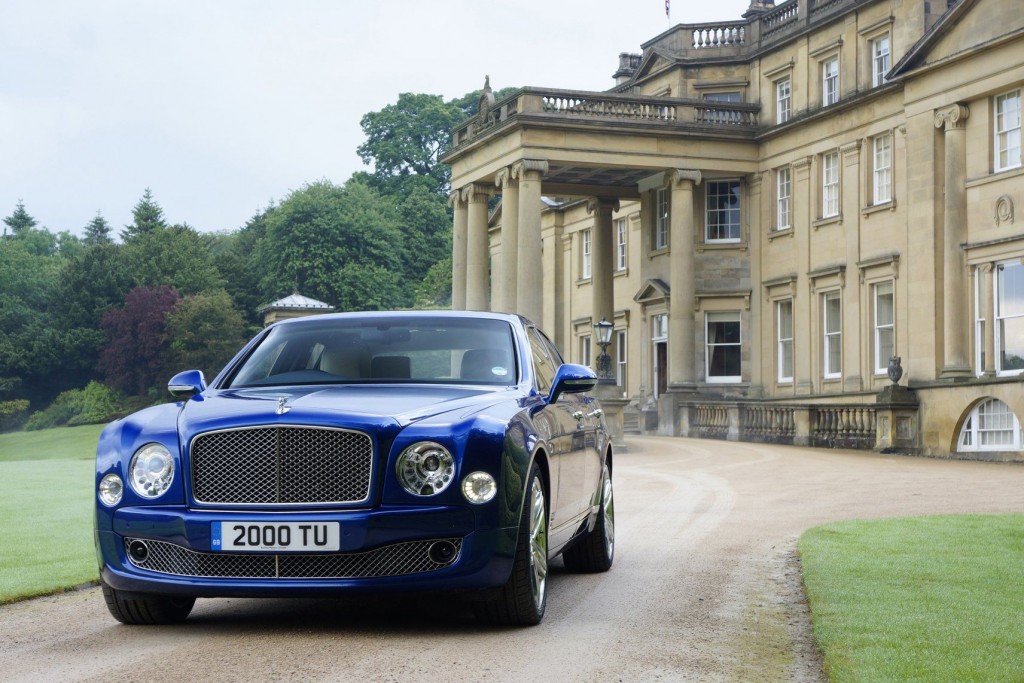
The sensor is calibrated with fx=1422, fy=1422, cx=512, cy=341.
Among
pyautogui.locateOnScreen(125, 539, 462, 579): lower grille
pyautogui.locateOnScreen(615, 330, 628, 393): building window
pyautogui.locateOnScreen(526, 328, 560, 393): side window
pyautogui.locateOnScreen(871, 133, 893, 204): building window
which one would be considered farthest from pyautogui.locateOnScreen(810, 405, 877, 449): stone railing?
pyautogui.locateOnScreen(125, 539, 462, 579): lower grille

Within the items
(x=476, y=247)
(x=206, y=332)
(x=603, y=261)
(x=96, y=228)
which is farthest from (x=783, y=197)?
(x=96, y=228)

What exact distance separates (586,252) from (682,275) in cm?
1203

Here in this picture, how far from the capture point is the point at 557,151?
44125 mm

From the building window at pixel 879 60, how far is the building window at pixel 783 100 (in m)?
4.35

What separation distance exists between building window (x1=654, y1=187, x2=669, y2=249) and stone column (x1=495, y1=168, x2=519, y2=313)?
5664 millimetres

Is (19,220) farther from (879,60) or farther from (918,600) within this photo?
(918,600)

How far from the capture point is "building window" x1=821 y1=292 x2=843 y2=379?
4212 cm

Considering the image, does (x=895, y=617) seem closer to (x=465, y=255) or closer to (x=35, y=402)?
(x=465, y=255)

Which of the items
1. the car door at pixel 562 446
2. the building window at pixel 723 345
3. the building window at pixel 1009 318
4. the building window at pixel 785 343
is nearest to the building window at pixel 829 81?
the building window at pixel 785 343

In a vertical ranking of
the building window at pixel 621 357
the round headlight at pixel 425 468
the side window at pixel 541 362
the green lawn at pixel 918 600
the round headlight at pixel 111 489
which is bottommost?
the green lawn at pixel 918 600

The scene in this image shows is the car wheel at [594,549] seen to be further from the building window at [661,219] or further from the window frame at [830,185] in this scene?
the building window at [661,219]

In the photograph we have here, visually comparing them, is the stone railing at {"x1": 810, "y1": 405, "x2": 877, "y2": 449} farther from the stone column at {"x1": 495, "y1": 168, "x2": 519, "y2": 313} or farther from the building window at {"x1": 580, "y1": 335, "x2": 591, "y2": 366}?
the building window at {"x1": 580, "y1": 335, "x2": 591, "y2": 366}

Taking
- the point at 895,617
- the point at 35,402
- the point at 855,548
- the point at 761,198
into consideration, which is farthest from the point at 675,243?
the point at 35,402

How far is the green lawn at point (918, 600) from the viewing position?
6527 millimetres
